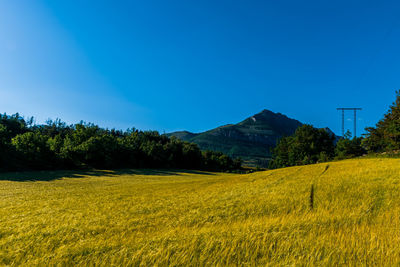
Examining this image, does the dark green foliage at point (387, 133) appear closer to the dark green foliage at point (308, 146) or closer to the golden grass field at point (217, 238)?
the dark green foliage at point (308, 146)

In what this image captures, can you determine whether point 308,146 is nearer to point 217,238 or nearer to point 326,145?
point 326,145

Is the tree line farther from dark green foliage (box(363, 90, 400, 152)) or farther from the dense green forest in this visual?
the dense green forest

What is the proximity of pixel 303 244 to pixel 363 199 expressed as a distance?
2916 millimetres

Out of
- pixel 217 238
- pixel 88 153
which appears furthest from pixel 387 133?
pixel 88 153

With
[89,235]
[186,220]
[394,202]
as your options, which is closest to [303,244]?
[186,220]

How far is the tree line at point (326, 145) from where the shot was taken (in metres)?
40.2

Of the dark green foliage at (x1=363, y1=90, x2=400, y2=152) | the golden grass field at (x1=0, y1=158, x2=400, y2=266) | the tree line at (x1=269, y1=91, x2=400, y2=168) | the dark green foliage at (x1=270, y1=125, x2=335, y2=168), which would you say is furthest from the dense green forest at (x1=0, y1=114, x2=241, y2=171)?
the dark green foliage at (x1=363, y1=90, x2=400, y2=152)

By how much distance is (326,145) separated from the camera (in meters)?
54.7

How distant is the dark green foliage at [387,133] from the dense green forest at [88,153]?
62959mm

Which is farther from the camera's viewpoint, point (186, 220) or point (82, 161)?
point (82, 161)

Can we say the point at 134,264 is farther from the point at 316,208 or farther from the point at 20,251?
the point at 316,208

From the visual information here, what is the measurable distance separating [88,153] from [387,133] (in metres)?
72.1

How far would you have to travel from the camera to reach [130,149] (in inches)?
2712

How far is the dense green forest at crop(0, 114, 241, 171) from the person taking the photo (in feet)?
139
